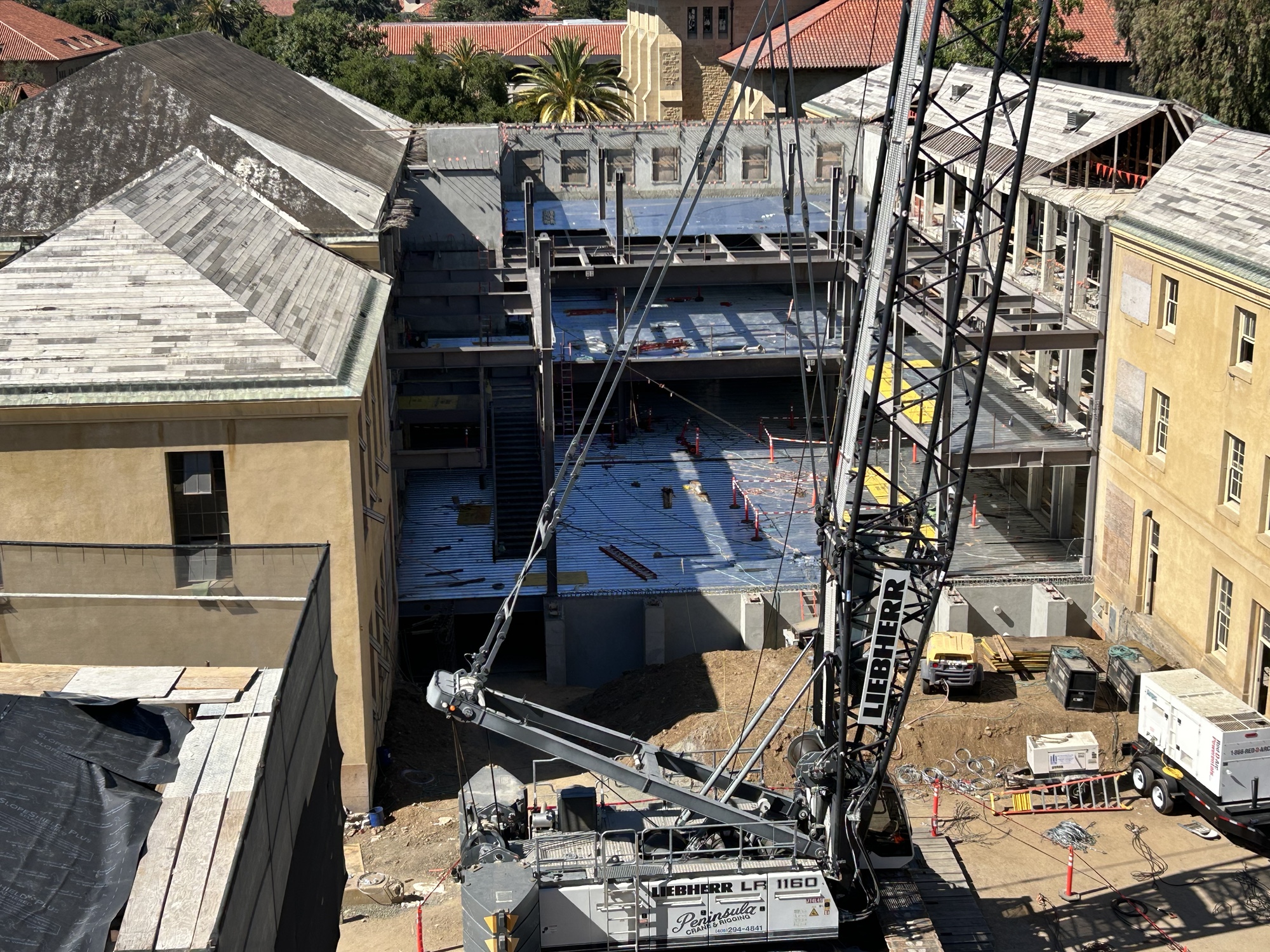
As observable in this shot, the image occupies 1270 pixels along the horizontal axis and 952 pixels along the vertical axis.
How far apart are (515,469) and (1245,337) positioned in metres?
19.4

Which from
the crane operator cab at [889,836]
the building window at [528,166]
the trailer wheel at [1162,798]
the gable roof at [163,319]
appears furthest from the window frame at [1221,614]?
the building window at [528,166]

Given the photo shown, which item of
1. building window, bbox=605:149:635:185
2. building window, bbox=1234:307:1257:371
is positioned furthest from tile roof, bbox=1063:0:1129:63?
building window, bbox=1234:307:1257:371

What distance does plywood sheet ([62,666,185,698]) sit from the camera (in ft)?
49.4

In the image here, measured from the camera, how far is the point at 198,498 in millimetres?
28891

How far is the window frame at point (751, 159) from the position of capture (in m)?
66.8

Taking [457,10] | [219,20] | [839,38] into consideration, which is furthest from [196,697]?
[457,10]

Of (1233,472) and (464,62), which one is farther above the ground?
(464,62)

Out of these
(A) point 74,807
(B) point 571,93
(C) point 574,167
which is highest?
(B) point 571,93

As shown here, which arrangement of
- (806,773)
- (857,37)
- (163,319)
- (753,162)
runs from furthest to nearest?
(857,37) → (753,162) → (163,319) → (806,773)

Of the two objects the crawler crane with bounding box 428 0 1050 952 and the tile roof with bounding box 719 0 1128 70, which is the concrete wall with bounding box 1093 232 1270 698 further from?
the tile roof with bounding box 719 0 1128 70

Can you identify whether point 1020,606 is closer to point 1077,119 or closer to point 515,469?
point 515,469

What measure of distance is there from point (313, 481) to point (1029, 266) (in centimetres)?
2833

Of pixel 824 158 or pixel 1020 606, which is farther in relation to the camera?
pixel 824 158

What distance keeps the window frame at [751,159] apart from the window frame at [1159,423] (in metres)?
33.5
